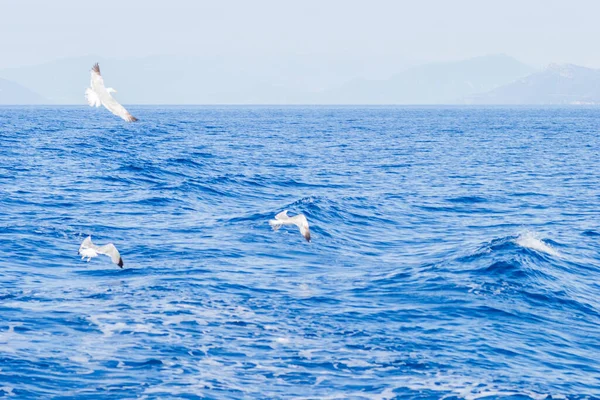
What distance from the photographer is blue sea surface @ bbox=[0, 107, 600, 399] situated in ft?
58.7

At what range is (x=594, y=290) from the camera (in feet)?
84.4

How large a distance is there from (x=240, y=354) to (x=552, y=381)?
726cm

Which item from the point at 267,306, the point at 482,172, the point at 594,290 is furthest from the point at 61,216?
the point at 482,172

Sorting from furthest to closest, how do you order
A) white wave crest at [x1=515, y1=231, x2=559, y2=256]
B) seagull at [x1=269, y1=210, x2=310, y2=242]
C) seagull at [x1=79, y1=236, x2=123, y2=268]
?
1. white wave crest at [x1=515, y1=231, x2=559, y2=256]
2. seagull at [x1=269, y1=210, x2=310, y2=242]
3. seagull at [x1=79, y1=236, x2=123, y2=268]

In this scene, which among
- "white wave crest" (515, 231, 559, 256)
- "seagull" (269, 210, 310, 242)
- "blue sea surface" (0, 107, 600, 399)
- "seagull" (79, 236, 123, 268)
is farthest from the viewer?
"white wave crest" (515, 231, 559, 256)

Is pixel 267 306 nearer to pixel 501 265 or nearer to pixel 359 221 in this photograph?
pixel 501 265

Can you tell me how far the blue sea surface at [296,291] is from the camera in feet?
58.7
